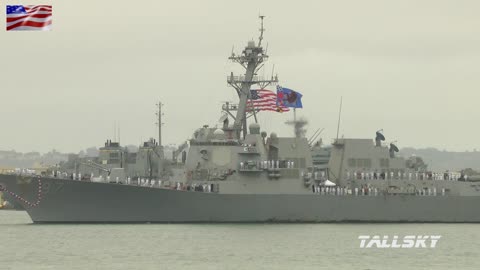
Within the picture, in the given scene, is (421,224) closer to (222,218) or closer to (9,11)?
(222,218)

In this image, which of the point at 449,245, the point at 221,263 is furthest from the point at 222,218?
the point at 221,263

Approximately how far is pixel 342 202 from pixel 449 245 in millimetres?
9339

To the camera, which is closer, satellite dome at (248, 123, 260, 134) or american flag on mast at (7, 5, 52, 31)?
american flag on mast at (7, 5, 52, 31)

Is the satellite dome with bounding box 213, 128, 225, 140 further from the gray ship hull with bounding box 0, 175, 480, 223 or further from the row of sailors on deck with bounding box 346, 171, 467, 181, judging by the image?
the row of sailors on deck with bounding box 346, 171, 467, 181

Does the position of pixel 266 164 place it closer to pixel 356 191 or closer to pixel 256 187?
pixel 256 187

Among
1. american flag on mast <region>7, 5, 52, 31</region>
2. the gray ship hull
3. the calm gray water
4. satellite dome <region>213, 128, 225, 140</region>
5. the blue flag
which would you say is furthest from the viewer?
the blue flag

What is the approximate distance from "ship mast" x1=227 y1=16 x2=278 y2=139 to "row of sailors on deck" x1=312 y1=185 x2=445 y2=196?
430cm

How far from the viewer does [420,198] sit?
49.4m

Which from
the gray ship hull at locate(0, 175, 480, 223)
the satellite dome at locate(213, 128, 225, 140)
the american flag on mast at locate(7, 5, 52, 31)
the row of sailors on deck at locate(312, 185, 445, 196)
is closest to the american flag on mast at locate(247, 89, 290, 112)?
the satellite dome at locate(213, 128, 225, 140)

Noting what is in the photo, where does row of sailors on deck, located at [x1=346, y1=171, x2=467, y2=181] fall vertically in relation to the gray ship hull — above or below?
above

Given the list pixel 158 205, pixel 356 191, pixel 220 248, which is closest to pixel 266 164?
pixel 356 191

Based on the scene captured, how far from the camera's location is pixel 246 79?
49656 mm

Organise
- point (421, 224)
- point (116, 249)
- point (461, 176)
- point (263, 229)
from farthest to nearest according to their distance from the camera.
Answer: point (461, 176)
point (421, 224)
point (263, 229)
point (116, 249)

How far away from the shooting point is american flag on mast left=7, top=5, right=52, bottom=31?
28.5 metres
